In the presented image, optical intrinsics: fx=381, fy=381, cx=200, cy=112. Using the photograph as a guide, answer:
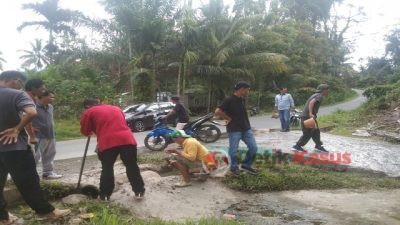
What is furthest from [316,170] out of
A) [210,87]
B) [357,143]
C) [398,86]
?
[210,87]

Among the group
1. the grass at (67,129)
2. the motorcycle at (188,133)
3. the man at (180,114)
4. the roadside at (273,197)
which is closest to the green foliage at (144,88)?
the grass at (67,129)

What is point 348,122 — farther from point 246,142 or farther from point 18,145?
point 18,145

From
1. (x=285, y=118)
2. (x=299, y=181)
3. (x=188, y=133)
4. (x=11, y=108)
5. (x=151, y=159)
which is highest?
(x=11, y=108)

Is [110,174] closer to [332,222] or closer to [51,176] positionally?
[51,176]

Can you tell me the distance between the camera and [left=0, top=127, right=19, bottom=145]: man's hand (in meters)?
3.84

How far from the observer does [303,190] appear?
6535 mm

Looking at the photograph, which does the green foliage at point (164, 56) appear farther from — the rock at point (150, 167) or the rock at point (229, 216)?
the rock at point (229, 216)

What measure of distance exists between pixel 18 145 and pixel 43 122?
245cm

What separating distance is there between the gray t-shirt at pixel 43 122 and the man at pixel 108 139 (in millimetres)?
1416

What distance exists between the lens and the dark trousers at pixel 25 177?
3.92m

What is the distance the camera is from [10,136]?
151 inches

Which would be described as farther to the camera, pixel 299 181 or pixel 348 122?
pixel 348 122

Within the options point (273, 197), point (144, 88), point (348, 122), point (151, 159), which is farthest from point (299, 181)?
point (144, 88)

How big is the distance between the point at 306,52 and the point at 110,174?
98.2 feet
